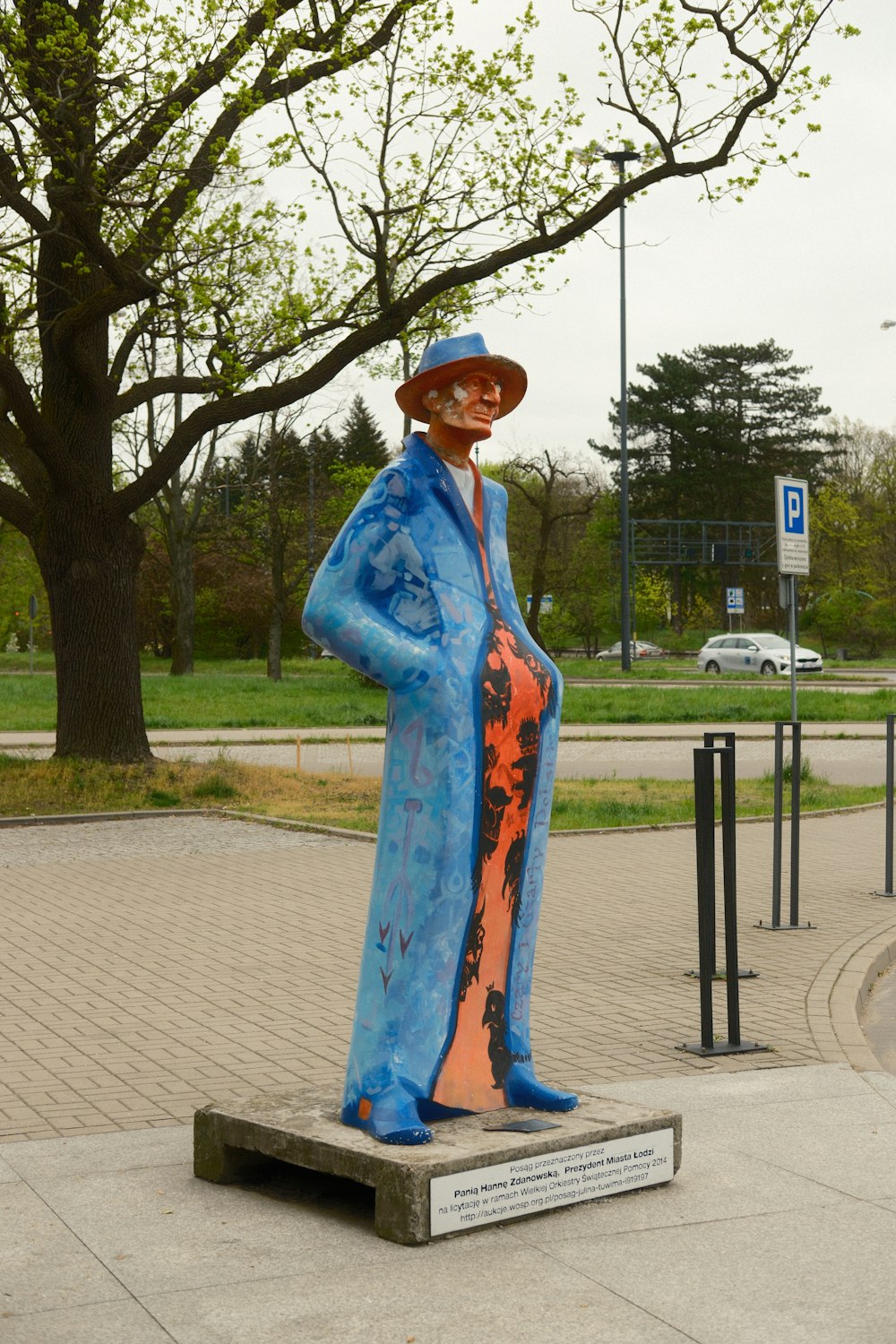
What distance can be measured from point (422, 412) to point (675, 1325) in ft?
8.35

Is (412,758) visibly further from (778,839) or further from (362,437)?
(362,437)

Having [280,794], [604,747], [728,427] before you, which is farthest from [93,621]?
[728,427]

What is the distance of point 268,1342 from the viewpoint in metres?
3.49

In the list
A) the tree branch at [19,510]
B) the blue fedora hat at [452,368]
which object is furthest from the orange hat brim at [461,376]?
the tree branch at [19,510]

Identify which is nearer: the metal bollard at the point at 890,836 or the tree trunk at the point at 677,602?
the metal bollard at the point at 890,836

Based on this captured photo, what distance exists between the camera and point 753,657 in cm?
5044

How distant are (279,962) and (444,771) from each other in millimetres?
4326

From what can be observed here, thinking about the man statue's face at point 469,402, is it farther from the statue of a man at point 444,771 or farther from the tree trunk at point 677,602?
the tree trunk at point 677,602

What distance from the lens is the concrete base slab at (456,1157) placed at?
412 centimetres

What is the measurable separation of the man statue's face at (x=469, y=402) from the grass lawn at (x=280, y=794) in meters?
9.64

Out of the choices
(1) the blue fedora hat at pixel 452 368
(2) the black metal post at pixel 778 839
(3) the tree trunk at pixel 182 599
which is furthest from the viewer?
(3) the tree trunk at pixel 182 599

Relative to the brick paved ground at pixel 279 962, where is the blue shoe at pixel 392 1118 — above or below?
above

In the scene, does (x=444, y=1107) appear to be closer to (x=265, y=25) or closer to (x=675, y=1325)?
(x=675, y=1325)

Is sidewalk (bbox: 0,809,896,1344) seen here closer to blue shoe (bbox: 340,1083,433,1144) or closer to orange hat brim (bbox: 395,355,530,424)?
blue shoe (bbox: 340,1083,433,1144)
